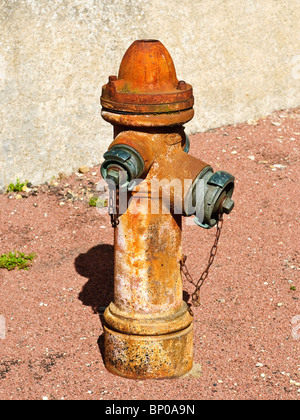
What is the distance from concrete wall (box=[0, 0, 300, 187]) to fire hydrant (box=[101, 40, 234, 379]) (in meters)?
3.90

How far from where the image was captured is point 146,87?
4.96 meters

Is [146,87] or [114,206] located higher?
[146,87]

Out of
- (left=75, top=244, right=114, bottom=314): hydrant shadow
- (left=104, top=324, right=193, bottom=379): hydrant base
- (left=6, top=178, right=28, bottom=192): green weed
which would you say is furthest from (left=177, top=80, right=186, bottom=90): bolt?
(left=6, top=178, right=28, bottom=192): green weed

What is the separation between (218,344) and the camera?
235 inches

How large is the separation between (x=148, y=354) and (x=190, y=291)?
161 centimetres

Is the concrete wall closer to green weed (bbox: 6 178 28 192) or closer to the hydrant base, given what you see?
green weed (bbox: 6 178 28 192)

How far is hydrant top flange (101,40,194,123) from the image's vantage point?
4883mm

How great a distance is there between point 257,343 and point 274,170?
149 inches

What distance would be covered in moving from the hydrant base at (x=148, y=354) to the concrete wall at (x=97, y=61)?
4172mm

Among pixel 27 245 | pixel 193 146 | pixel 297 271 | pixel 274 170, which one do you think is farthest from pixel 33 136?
pixel 297 271

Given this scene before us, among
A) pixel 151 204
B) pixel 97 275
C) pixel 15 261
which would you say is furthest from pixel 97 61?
pixel 151 204

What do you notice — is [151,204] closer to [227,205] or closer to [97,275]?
[227,205]

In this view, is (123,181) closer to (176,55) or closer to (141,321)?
A: (141,321)

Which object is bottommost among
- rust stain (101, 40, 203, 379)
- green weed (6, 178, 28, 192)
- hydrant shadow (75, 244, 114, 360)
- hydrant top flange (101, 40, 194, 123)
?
hydrant shadow (75, 244, 114, 360)
